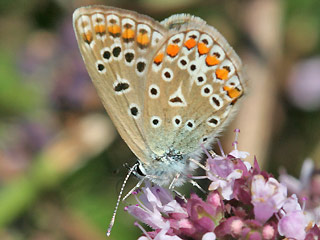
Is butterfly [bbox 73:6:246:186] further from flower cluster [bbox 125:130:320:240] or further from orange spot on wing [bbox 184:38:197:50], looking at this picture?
flower cluster [bbox 125:130:320:240]

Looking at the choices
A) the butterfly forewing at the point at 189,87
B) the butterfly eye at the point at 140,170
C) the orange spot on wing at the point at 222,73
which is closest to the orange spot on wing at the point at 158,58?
the butterfly forewing at the point at 189,87

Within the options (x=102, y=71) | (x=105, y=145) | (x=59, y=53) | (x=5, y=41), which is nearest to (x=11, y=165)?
(x=105, y=145)

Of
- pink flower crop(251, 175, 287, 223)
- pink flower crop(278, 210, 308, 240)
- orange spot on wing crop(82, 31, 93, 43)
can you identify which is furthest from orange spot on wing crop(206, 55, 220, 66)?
pink flower crop(278, 210, 308, 240)

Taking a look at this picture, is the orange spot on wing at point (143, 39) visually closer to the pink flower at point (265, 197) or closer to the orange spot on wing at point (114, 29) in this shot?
the orange spot on wing at point (114, 29)

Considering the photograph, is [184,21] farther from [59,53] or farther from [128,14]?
[59,53]

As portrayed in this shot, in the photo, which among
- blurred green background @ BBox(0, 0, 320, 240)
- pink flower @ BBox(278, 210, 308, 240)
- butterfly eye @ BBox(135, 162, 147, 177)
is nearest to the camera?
pink flower @ BBox(278, 210, 308, 240)

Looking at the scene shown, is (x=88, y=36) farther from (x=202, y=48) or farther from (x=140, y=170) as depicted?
(x=140, y=170)

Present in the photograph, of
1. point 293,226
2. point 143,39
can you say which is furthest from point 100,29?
point 293,226

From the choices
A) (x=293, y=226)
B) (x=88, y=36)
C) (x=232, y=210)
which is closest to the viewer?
(x=293, y=226)
